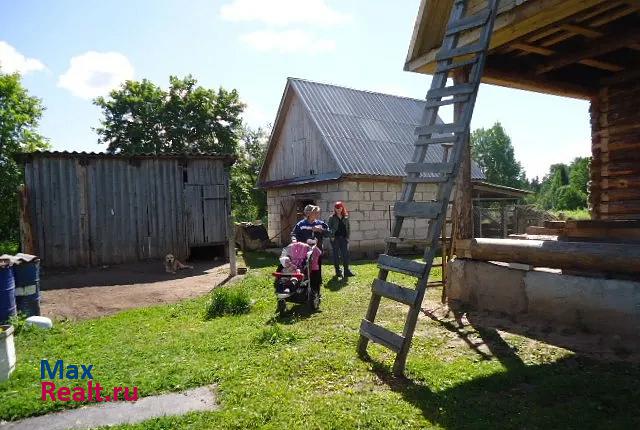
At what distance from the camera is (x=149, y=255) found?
569 inches

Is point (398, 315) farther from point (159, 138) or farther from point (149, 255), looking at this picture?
point (159, 138)

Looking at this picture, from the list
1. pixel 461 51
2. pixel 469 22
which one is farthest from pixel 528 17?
pixel 461 51

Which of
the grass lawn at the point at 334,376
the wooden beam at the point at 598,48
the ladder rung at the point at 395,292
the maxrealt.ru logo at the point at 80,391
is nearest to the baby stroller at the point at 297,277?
the grass lawn at the point at 334,376

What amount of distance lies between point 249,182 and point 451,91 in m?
30.4

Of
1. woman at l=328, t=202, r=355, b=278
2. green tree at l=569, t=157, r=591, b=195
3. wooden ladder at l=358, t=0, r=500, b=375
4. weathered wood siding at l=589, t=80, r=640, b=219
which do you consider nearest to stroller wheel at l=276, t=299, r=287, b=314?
wooden ladder at l=358, t=0, r=500, b=375

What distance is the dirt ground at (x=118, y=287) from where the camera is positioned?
343 inches

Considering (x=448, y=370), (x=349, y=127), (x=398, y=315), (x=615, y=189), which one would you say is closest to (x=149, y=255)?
(x=349, y=127)

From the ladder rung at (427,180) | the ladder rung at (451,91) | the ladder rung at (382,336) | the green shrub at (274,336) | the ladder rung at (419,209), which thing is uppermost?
the ladder rung at (451,91)

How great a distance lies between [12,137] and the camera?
28.1m

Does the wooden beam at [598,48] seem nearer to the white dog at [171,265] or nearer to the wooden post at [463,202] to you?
the wooden post at [463,202]

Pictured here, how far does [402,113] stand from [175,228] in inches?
484

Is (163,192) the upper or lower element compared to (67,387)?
upper

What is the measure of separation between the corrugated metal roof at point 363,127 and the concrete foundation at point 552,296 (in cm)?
879

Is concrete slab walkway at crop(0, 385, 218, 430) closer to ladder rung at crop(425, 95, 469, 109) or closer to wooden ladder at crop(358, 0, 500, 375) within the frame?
wooden ladder at crop(358, 0, 500, 375)
